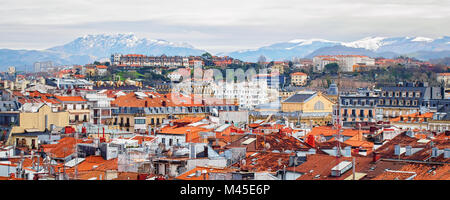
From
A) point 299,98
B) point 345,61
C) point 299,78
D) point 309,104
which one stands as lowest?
point 299,78

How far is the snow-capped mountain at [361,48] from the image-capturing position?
754 inches

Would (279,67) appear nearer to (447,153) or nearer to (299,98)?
(299,98)

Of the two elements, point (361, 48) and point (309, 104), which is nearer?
point (309, 104)

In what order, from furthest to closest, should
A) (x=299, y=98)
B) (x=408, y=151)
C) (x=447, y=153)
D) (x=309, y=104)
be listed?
(x=299, y=98), (x=309, y=104), (x=408, y=151), (x=447, y=153)

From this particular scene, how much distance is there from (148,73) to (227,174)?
67803mm

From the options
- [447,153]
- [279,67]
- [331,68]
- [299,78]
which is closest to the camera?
[447,153]

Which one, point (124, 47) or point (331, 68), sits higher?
point (124, 47)

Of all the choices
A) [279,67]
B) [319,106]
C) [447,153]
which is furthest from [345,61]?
[447,153]

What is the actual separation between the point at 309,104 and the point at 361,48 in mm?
13422

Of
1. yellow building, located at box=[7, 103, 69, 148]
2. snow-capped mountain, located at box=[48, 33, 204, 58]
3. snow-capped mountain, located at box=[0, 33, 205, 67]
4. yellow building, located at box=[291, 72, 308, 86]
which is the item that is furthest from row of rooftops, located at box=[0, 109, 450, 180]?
yellow building, located at box=[291, 72, 308, 86]

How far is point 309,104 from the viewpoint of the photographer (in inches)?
1328

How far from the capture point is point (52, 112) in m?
20.2
